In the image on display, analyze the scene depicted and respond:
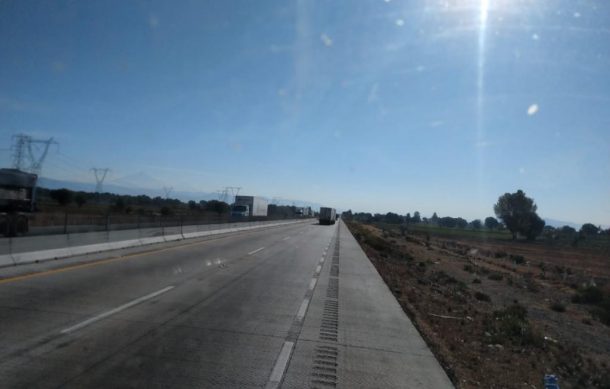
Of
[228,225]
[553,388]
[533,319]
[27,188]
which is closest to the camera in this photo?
[553,388]

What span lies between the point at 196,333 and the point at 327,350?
6.69 ft

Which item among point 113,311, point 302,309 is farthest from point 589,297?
point 113,311

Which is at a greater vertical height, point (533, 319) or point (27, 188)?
point (27, 188)

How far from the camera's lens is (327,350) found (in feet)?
23.1

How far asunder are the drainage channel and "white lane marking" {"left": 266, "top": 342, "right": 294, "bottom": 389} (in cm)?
38

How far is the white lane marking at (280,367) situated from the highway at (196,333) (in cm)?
→ 2

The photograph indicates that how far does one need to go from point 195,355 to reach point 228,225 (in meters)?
32.4

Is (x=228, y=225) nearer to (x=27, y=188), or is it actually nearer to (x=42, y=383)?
(x=27, y=188)

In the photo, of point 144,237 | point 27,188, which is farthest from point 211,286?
point 27,188

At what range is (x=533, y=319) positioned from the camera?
53.1 feet

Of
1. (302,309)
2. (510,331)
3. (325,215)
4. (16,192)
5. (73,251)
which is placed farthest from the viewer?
(325,215)

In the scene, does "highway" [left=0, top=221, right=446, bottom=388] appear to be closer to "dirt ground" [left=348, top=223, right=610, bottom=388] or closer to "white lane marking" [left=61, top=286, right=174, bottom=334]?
"white lane marking" [left=61, top=286, right=174, bottom=334]

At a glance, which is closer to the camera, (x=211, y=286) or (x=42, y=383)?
(x=42, y=383)

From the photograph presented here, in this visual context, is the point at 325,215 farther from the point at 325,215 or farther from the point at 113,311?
the point at 113,311
